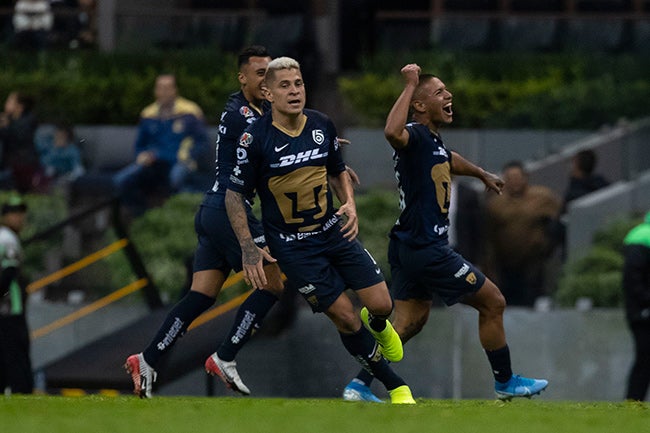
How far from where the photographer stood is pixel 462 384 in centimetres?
1781

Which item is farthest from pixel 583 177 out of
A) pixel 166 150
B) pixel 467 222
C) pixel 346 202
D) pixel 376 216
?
pixel 346 202

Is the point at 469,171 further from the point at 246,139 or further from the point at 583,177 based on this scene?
the point at 583,177

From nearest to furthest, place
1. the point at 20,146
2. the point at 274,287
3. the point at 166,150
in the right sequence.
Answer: the point at 274,287 → the point at 166,150 → the point at 20,146

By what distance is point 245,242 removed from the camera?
11.2 meters

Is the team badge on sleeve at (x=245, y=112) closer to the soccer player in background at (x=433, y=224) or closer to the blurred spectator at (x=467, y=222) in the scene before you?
→ the soccer player in background at (x=433, y=224)

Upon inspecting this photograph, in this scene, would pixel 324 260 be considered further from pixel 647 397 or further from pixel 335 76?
pixel 335 76

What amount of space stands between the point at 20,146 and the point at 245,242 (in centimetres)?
982

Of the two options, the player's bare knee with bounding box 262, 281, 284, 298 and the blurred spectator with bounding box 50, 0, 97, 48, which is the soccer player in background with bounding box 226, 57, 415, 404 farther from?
the blurred spectator with bounding box 50, 0, 97, 48

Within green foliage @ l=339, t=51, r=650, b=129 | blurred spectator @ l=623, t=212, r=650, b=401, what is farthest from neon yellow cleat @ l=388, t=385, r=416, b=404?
green foliage @ l=339, t=51, r=650, b=129

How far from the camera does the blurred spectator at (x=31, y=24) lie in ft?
77.9

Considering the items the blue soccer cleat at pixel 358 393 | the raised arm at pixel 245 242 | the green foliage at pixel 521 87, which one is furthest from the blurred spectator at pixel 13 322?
the green foliage at pixel 521 87

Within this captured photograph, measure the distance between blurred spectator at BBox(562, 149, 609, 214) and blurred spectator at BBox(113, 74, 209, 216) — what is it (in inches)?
156

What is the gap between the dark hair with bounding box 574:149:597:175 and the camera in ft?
62.0

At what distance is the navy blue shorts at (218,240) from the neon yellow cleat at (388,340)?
0.82 meters
